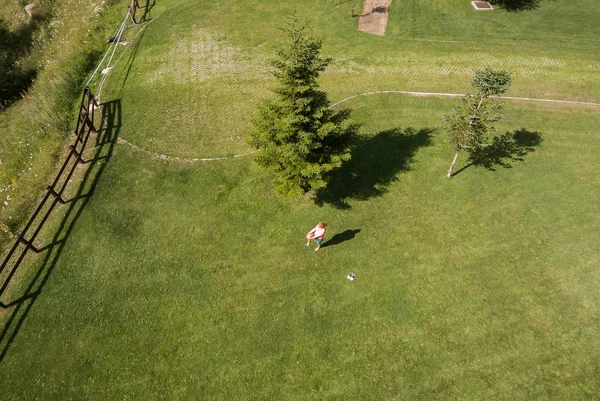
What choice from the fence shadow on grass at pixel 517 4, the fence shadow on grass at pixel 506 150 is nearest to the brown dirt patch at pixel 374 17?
the fence shadow on grass at pixel 517 4

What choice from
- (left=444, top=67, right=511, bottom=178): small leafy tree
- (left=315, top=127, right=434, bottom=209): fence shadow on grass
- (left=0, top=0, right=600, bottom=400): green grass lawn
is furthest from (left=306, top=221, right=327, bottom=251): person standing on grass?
(left=444, top=67, right=511, bottom=178): small leafy tree

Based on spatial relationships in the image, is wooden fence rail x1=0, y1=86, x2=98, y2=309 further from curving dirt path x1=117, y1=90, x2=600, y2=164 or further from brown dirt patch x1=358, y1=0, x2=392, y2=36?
brown dirt patch x1=358, y1=0, x2=392, y2=36

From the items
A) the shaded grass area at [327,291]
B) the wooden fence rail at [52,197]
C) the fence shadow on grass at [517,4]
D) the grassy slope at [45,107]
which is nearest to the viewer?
the shaded grass area at [327,291]

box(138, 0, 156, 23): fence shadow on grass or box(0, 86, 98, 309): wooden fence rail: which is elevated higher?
box(138, 0, 156, 23): fence shadow on grass

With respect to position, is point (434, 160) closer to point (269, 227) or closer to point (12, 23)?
point (269, 227)

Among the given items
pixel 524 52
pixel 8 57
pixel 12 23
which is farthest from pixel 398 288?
pixel 12 23

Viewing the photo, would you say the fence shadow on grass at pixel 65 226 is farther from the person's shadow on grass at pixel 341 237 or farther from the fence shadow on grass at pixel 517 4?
the fence shadow on grass at pixel 517 4
